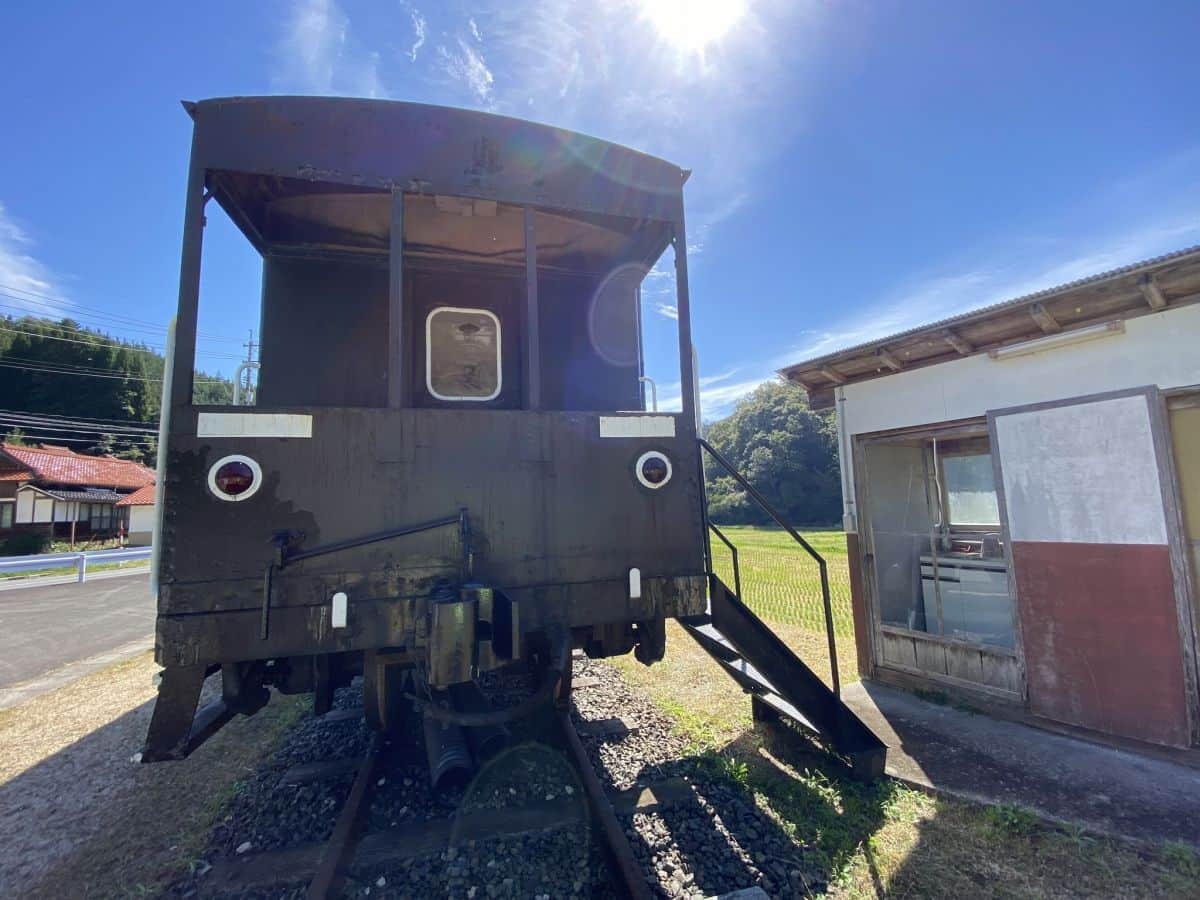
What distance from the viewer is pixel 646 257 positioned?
404cm

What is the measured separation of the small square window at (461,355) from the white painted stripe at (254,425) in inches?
46.8

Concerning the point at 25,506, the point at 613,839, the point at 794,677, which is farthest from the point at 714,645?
the point at 25,506

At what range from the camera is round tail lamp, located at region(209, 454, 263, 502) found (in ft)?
7.84

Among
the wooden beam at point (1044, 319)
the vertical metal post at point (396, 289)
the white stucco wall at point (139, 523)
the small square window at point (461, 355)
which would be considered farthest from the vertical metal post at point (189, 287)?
the white stucco wall at point (139, 523)

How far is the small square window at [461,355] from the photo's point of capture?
3695mm

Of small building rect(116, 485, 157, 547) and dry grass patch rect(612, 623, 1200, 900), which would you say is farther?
small building rect(116, 485, 157, 547)

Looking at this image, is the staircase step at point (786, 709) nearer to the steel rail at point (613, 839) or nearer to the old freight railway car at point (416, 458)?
the old freight railway car at point (416, 458)

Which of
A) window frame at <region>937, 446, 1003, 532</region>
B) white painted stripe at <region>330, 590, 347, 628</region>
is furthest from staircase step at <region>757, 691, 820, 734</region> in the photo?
window frame at <region>937, 446, 1003, 532</region>

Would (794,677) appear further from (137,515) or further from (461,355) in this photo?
(137,515)

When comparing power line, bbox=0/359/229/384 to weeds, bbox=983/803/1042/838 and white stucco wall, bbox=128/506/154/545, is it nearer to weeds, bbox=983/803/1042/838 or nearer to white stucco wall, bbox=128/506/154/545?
white stucco wall, bbox=128/506/154/545

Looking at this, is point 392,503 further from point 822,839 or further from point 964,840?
point 964,840

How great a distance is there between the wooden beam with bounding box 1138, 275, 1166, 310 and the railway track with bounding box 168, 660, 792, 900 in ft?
14.0

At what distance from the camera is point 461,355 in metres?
3.76

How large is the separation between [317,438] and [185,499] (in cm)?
57
